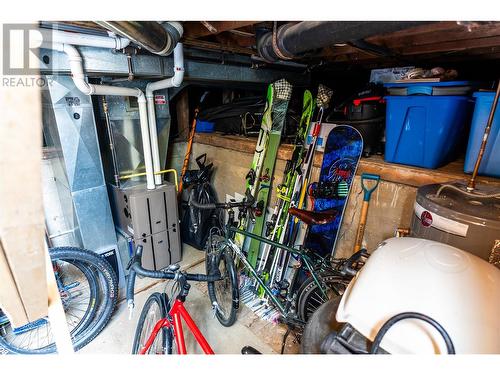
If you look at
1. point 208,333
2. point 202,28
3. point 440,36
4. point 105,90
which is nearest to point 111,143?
point 105,90

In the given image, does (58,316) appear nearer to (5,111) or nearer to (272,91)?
(5,111)

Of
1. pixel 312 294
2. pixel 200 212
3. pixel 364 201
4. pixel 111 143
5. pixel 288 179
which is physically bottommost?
pixel 312 294

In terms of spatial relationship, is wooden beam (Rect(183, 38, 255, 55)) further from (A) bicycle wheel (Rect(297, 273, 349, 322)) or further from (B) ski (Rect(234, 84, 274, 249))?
(A) bicycle wheel (Rect(297, 273, 349, 322))

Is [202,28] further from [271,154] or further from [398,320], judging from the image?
[398,320]

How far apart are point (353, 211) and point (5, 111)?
232 cm

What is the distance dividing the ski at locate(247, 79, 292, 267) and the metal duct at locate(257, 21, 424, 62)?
919 millimetres

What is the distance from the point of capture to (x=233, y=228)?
2209 millimetres

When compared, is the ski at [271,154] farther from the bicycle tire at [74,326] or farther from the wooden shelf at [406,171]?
the bicycle tire at [74,326]

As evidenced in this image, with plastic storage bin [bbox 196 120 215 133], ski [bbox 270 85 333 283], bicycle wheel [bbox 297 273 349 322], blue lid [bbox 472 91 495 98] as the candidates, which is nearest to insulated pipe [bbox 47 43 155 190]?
plastic storage bin [bbox 196 120 215 133]

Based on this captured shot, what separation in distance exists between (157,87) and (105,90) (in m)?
0.47

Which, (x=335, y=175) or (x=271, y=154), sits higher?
(x=271, y=154)

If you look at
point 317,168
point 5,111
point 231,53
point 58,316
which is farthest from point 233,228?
point 5,111

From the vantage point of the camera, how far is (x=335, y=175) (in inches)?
91.9

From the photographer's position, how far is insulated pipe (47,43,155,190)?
1.78 m
